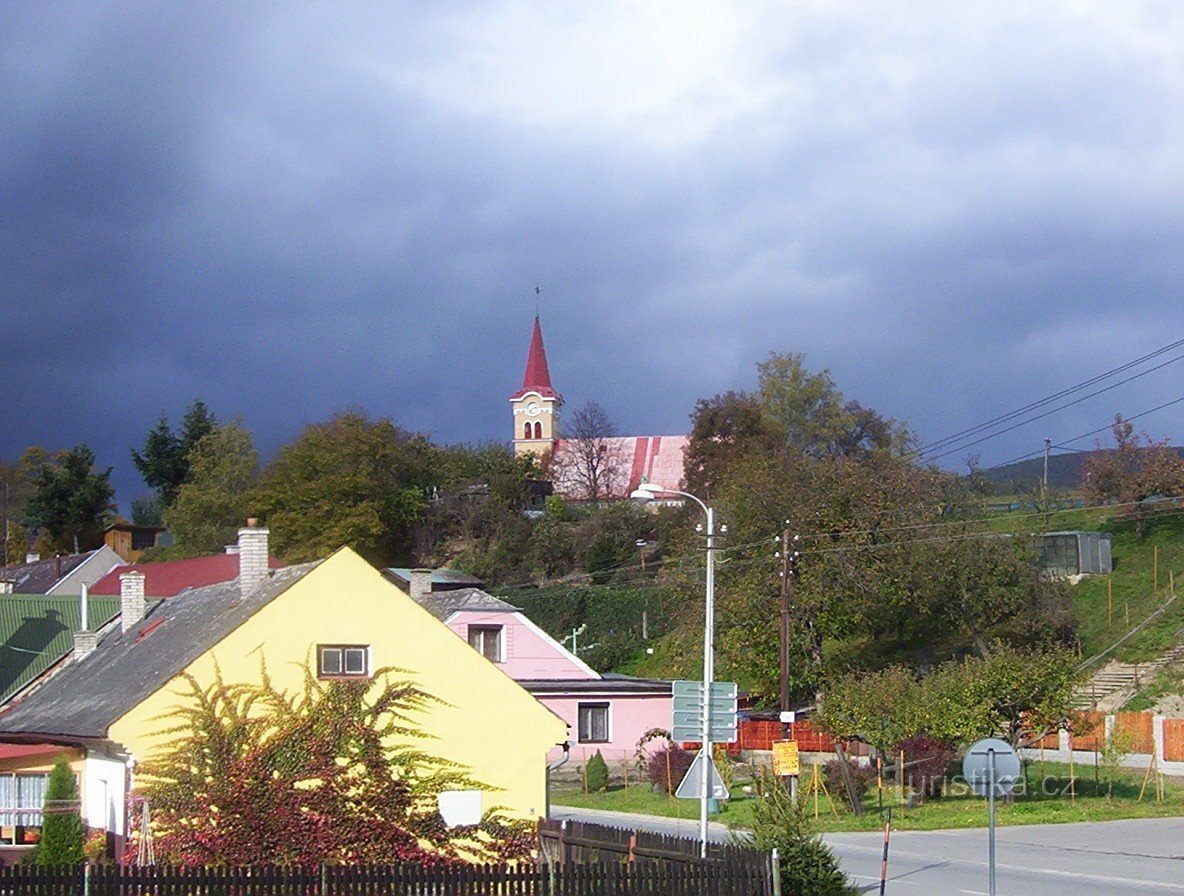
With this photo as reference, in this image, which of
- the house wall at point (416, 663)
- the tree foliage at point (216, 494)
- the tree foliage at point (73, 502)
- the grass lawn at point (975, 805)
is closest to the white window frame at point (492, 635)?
the grass lawn at point (975, 805)

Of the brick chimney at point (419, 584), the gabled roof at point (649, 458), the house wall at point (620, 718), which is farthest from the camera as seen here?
the gabled roof at point (649, 458)

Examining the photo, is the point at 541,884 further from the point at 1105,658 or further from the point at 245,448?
the point at 245,448

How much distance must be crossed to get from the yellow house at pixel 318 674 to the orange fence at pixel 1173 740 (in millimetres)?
25759

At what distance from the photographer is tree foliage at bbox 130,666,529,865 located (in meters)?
25.6

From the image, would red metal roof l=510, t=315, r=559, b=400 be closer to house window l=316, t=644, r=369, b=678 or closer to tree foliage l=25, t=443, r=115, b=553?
tree foliage l=25, t=443, r=115, b=553

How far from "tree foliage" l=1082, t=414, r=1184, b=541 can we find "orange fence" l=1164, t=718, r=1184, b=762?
83.7 feet

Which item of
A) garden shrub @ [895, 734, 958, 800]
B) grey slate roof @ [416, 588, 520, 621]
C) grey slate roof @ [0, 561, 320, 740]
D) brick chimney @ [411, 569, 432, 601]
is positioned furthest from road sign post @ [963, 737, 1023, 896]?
grey slate roof @ [416, 588, 520, 621]

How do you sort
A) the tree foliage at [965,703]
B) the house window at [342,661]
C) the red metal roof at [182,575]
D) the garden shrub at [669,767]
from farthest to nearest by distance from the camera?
Result: the red metal roof at [182,575] → the garden shrub at [669,767] → the tree foliage at [965,703] → the house window at [342,661]

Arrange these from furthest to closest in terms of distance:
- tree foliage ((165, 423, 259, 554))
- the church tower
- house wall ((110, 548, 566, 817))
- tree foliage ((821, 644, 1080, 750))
→ the church tower
tree foliage ((165, 423, 259, 554))
tree foliage ((821, 644, 1080, 750))
house wall ((110, 548, 566, 817))

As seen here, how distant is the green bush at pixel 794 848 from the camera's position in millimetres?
20281

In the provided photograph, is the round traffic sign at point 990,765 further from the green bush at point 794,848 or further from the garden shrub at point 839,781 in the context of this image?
the garden shrub at point 839,781

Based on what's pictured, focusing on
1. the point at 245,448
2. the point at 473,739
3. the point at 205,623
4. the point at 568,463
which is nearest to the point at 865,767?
the point at 473,739

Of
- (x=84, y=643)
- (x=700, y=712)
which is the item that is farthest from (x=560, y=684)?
(x=700, y=712)

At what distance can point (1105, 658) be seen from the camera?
5856cm
